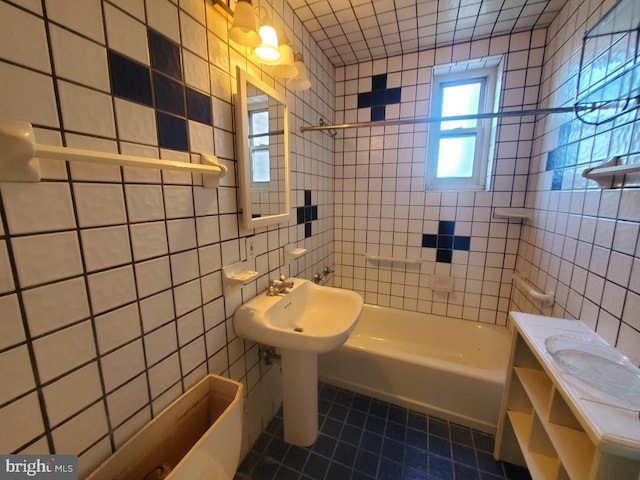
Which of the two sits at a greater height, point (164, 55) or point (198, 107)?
point (164, 55)

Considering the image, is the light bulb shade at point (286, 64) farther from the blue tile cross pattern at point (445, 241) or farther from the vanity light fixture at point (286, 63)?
the blue tile cross pattern at point (445, 241)

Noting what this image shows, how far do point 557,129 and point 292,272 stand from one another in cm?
170

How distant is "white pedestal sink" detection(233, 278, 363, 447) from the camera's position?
42.5 inches

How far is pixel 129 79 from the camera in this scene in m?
0.71

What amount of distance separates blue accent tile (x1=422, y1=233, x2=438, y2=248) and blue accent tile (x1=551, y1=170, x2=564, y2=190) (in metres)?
0.76

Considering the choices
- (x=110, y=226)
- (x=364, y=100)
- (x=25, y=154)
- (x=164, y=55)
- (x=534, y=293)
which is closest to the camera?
(x=25, y=154)

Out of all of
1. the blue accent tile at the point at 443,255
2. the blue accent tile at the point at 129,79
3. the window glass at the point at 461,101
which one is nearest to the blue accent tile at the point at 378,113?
the window glass at the point at 461,101

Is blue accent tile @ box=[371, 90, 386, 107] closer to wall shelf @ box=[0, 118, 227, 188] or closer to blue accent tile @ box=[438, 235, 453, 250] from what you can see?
blue accent tile @ box=[438, 235, 453, 250]

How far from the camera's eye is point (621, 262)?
0.91m

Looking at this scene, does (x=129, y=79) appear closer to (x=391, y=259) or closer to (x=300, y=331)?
(x=300, y=331)

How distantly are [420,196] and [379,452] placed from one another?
1667mm

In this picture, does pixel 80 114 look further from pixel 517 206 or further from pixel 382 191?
pixel 517 206

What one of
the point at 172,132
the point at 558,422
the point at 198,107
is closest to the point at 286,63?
the point at 198,107

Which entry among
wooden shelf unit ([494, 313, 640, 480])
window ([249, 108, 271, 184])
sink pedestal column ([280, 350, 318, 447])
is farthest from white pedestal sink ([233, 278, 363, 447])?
wooden shelf unit ([494, 313, 640, 480])
